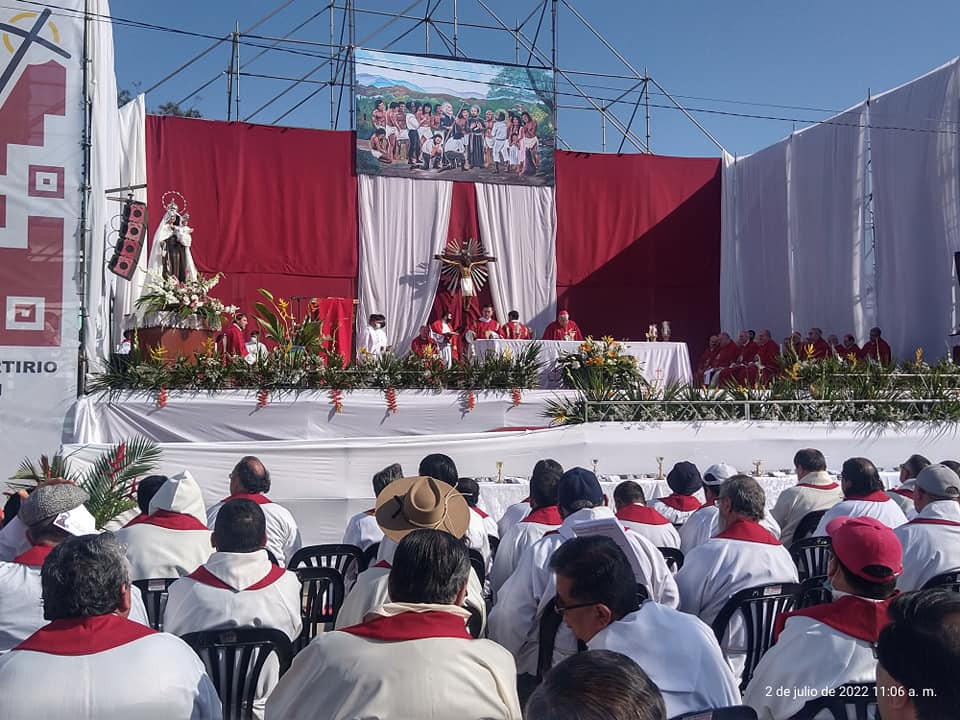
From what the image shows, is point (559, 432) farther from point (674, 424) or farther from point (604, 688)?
point (604, 688)

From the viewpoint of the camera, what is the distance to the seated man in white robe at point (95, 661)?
2.18m

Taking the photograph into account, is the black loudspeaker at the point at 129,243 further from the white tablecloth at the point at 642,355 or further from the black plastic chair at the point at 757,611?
the black plastic chair at the point at 757,611

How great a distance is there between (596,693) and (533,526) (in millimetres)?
3031

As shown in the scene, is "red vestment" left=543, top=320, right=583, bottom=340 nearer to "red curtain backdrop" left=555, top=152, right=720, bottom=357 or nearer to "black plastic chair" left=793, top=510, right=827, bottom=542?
"red curtain backdrop" left=555, top=152, right=720, bottom=357

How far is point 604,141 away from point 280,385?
11.6 metres

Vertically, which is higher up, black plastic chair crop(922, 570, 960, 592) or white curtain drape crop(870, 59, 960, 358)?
white curtain drape crop(870, 59, 960, 358)

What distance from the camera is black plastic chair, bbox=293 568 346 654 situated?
400cm

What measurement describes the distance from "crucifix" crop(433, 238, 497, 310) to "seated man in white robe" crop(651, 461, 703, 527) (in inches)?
447

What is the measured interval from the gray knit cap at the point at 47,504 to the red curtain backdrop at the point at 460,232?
13.8 m

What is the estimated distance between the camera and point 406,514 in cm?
322

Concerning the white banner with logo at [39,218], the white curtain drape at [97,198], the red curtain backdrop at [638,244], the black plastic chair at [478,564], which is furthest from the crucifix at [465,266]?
the black plastic chair at [478,564]

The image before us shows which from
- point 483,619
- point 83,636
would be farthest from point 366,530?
point 83,636

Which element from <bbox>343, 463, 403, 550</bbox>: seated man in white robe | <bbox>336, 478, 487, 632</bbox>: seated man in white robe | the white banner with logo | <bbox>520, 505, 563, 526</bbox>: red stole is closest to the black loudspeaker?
the white banner with logo

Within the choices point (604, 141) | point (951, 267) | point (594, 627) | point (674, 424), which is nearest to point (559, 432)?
point (674, 424)
